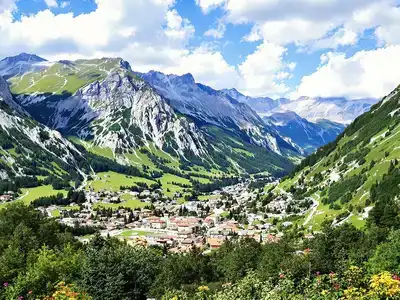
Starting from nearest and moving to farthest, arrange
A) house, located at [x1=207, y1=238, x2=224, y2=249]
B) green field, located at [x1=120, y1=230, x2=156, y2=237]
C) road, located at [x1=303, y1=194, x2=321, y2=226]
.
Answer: house, located at [x1=207, y1=238, x2=224, y2=249] → road, located at [x1=303, y1=194, x2=321, y2=226] → green field, located at [x1=120, y1=230, x2=156, y2=237]

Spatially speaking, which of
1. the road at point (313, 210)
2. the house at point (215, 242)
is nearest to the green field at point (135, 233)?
the house at point (215, 242)

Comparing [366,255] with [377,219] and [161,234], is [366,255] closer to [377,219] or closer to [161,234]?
[377,219]

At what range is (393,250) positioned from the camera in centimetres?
5584

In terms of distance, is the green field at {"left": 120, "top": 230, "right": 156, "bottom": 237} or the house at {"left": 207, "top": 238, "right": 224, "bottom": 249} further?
the green field at {"left": 120, "top": 230, "right": 156, "bottom": 237}

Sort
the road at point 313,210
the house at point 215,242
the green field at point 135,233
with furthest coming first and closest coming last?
the green field at point 135,233 < the road at point 313,210 < the house at point 215,242

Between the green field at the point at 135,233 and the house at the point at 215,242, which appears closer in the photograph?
the house at the point at 215,242

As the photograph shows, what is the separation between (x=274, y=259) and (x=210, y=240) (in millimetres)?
93538

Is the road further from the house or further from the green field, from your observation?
the green field

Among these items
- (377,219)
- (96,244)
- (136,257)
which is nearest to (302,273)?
(136,257)

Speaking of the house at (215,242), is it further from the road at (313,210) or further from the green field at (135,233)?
the road at (313,210)

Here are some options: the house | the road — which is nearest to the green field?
the house

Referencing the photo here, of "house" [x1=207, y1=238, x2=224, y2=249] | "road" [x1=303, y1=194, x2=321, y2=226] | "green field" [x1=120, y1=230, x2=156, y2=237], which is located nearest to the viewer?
"house" [x1=207, y1=238, x2=224, y2=249]

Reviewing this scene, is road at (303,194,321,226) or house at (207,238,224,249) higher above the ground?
road at (303,194,321,226)

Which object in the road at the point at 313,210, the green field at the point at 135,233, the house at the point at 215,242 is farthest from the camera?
the green field at the point at 135,233
